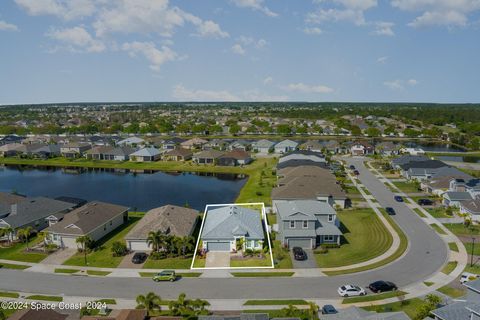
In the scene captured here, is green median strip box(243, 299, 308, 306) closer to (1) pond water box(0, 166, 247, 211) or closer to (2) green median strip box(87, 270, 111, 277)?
(2) green median strip box(87, 270, 111, 277)

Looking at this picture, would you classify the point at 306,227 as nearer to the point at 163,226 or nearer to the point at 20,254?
the point at 163,226

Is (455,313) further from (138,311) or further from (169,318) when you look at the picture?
(138,311)

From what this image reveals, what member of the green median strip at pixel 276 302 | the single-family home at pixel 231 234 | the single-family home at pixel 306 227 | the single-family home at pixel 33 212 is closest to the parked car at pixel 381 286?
the green median strip at pixel 276 302

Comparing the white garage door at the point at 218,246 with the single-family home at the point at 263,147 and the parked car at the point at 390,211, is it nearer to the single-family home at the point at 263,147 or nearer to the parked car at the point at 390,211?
the parked car at the point at 390,211

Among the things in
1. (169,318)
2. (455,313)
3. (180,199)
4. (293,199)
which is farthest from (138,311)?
(180,199)

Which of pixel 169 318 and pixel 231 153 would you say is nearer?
pixel 169 318
